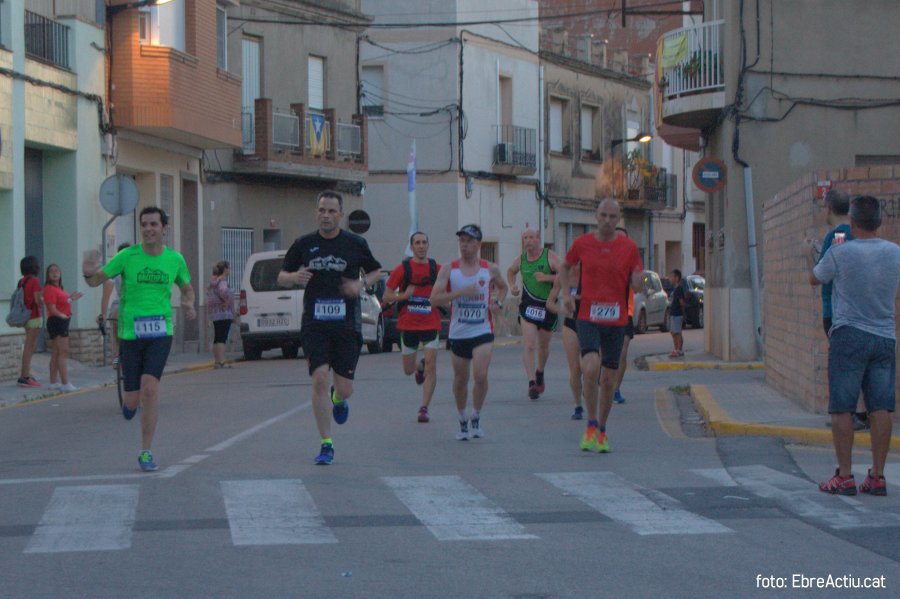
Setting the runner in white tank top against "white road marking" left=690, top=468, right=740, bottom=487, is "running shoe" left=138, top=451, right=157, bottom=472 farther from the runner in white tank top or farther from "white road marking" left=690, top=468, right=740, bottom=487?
"white road marking" left=690, top=468, right=740, bottom=487

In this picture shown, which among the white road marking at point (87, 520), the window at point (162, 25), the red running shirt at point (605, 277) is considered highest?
the window at point (162, 25)

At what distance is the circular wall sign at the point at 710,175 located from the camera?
21.5 metres

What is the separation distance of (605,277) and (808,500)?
10.1 feet

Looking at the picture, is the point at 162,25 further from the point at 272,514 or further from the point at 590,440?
the point at 272,514

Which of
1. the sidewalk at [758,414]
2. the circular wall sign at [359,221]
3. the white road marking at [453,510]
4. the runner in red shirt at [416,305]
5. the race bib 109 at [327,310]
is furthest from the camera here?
the circular wall sign at [359,221]

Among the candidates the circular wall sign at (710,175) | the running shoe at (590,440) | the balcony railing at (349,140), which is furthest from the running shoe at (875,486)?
the balcony railing at (349,140)

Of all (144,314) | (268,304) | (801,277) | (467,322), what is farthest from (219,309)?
(144,314)

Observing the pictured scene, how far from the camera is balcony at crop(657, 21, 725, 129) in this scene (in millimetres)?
22703

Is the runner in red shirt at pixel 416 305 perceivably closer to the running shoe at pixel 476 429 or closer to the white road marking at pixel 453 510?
the running shoe at pixel 476 429

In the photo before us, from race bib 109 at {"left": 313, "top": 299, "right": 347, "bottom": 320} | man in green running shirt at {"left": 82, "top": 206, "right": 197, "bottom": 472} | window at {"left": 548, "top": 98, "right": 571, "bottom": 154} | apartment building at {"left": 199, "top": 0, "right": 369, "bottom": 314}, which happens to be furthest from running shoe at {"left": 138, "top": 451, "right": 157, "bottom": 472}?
window at {"left": 548, "top": 98, "right": 571, "bottom": 154}

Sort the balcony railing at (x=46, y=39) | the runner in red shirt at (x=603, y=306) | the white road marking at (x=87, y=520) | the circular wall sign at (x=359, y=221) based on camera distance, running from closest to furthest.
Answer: the white road marking at (x=87, y=520) → the runner in red shirt at (x=603, y=306) → the balcony railing at (x=46, y=39) → the circular wall sign at (x=359, y=221)

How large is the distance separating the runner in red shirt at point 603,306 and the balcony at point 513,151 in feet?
94.7

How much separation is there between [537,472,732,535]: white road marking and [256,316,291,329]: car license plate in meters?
15.8

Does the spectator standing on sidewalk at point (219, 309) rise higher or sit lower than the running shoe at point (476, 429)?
higher
